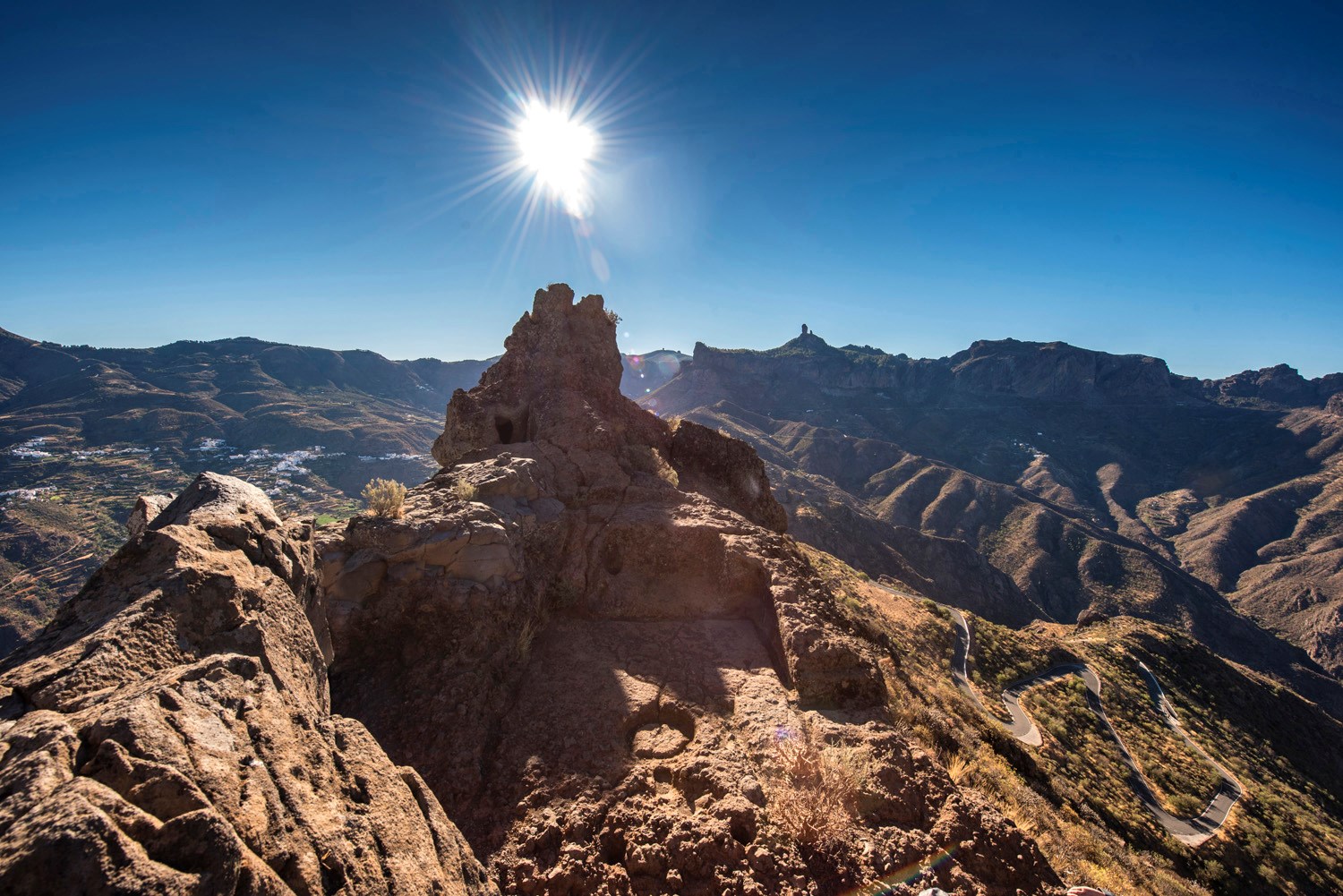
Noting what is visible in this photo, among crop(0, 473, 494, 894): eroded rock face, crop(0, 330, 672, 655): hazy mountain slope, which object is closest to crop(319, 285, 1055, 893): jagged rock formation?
crop(0, 473, 494, 894): eroded rock face

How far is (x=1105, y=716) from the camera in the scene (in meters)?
24.2

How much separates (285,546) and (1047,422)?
692 ft

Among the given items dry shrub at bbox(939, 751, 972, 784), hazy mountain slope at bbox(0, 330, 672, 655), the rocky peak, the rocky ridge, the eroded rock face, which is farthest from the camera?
hazy mountain slope at bbox(0, 330, 672, 655)

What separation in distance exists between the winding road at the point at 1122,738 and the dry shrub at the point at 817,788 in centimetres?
1839

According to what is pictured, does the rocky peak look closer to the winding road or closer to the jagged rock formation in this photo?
the jagged rock formation

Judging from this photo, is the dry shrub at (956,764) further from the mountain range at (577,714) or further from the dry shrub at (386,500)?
the dry shrub at (386,500)

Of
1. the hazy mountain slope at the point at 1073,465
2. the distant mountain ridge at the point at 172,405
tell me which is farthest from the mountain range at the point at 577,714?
the distant mountain ridge at the point at 172,405

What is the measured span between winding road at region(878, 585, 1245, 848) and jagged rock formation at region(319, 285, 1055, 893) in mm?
17334

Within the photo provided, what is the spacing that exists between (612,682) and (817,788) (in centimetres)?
340

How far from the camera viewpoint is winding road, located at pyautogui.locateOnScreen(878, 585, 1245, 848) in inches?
743

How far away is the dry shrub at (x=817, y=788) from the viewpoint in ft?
16.6

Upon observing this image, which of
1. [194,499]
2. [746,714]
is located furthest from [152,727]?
[746,714]

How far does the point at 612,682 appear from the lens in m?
7.79

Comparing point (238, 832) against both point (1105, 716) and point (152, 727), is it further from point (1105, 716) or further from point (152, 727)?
point (1105, 716)
